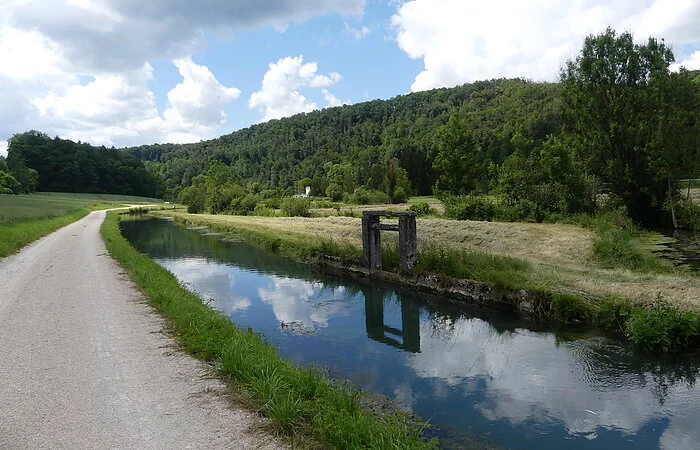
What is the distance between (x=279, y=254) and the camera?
88.0ft

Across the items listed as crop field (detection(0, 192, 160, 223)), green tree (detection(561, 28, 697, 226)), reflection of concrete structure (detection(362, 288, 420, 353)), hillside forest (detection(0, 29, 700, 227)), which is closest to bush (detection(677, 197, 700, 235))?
hillside forest (detection(0, 29, 700, 227))

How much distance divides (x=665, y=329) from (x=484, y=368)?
3598 mm

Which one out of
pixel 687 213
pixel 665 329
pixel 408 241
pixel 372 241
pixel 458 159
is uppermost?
pixel 458 159

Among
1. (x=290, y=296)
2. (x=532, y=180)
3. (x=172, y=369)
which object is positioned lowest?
Result: (x=290, y=296)

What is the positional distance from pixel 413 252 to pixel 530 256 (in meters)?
4.54

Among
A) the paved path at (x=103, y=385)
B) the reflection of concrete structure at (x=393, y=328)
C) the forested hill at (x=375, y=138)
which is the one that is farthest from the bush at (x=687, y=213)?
the forested hill at (x=375, y=138)

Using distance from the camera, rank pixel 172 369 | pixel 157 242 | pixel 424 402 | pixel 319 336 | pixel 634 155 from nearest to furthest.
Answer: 1. pixel 172 369
2. pixel 424 402
3. pixel 319 336
4. pixel 634 155
5. pixel 157 242

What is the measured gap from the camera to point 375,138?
463ft

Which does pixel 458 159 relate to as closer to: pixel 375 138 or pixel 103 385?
pixel 103 385

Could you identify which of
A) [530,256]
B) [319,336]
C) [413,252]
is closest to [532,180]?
[530,256]

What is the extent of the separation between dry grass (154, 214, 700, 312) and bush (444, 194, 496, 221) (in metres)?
4.46

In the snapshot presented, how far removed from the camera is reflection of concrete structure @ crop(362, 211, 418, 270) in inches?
667

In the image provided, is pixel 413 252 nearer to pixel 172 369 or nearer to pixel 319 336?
pixel 319 336

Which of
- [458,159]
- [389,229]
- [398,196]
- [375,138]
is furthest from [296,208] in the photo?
[375,138]
